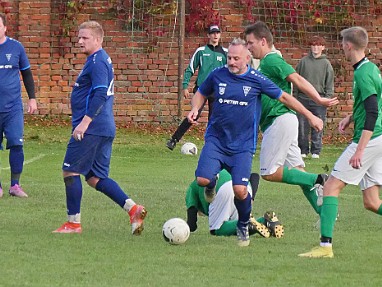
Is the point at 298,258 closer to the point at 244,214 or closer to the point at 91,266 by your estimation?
the point at 244,214

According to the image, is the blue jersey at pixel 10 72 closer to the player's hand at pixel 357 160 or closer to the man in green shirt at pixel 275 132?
the man in green shirt at pixel 275 132

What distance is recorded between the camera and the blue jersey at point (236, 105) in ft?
31.6

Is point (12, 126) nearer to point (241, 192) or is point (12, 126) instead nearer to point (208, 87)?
point (208, 87)

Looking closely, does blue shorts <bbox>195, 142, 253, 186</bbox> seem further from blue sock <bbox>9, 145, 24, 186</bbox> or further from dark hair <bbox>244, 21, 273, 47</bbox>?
blue sock <bbox>9, 145, 24, 186</bbox>

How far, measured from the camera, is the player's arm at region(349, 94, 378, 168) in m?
8.65

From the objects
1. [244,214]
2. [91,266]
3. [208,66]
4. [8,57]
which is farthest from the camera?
[208,66]

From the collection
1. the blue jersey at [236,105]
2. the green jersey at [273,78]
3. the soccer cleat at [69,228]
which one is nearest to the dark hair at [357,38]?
the blue jersey at [236,105]

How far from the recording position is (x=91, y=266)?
8227 millimetres

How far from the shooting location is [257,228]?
9.99m

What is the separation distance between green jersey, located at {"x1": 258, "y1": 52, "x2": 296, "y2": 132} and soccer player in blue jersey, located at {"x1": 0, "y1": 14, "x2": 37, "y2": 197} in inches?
127

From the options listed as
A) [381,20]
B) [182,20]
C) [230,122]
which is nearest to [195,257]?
[230,122]

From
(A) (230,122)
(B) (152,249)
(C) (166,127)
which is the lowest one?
(C) (166,127)

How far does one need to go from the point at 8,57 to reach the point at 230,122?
424 cm

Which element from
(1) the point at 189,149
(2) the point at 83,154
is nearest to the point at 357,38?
(2) the point at 83,154
